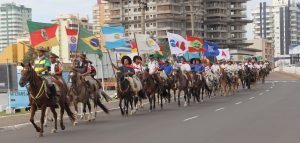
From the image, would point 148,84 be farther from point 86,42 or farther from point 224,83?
point 224,83

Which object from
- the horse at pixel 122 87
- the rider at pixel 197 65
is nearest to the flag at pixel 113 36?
the rider at pixel 197 65

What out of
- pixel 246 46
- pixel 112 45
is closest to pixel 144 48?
pixel 112 45

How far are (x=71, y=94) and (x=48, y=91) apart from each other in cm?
296

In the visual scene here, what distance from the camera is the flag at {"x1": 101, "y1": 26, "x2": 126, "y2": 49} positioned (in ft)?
95.3

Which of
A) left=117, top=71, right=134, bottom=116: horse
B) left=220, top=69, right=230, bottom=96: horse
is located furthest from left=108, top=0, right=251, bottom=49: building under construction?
left=117, top=71, right=134, bottom=116: horse

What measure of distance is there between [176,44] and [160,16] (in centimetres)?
11974

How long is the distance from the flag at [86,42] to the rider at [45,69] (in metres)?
9.57

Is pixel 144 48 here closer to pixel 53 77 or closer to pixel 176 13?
pixel 53 77

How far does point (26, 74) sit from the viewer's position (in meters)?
15.4

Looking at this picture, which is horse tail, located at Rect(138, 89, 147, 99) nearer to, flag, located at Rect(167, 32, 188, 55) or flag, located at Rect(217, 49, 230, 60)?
flag, located at Rect(167, 32, 188, 55)

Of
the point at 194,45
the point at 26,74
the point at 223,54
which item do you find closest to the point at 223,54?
the point at 223,54

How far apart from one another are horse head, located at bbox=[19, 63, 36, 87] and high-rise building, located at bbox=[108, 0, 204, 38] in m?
132

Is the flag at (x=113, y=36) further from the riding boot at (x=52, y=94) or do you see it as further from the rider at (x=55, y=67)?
the riding boot at (x=52, y=94)

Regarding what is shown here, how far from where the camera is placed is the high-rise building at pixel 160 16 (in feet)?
504
